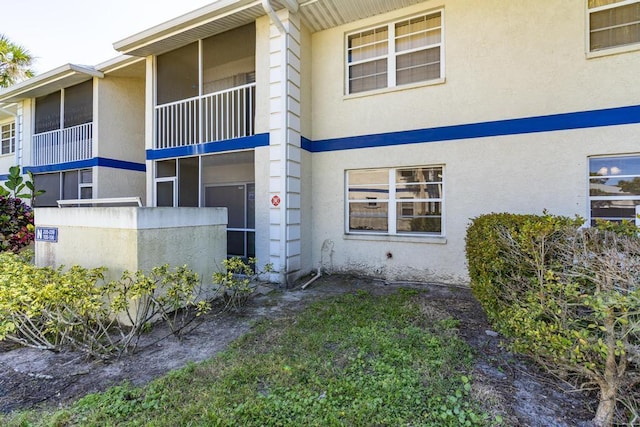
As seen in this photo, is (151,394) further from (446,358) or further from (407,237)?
(407,237)

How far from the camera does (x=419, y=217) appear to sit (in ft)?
22.6

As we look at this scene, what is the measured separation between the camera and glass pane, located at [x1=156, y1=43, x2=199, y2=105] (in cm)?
834

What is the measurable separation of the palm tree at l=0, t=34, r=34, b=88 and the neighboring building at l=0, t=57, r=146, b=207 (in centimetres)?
447

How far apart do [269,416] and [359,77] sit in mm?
7203

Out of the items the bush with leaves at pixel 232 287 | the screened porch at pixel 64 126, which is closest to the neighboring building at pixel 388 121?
the bush with leaves at pixel 232 287

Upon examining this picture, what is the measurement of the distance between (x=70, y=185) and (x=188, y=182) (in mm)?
6338

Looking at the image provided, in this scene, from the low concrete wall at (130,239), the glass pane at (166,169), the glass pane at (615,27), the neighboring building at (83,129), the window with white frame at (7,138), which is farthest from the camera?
the window with white frame at (7,138)

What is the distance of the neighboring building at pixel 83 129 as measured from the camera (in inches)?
403

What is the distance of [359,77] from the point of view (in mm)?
7480

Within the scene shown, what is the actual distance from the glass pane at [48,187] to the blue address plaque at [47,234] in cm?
784

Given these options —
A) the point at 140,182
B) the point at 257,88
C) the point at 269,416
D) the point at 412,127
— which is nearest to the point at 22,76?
the point at 140,182

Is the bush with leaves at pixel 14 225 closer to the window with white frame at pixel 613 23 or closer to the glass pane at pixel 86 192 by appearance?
the glass pane at pixel 86 192

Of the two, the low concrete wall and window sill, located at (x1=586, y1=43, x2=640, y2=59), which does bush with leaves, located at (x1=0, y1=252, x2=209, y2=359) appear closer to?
the low concrete wall

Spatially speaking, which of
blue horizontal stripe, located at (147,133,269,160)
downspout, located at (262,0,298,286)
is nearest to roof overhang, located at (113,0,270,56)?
downspout, located at (262,0,298,286)
